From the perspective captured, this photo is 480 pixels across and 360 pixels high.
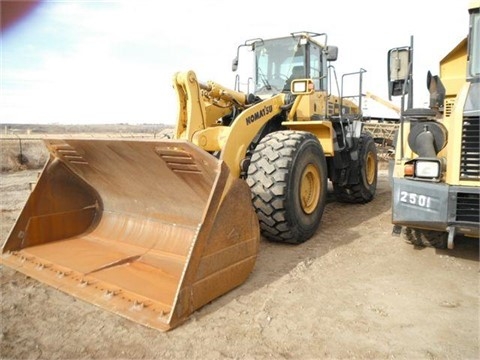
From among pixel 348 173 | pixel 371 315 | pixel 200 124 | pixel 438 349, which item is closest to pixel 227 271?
pixel 371 315

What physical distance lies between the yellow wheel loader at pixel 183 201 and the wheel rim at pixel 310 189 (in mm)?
15

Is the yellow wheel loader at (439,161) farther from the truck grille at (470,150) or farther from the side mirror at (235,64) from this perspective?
the side mirror at (235,64)

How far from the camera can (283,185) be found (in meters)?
4.21

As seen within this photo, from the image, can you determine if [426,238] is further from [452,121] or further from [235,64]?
[235,64]

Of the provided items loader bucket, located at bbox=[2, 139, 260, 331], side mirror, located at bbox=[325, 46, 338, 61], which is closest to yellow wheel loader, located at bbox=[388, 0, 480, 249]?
loader bucket, located at bbox=[2, 139, 260, 331]

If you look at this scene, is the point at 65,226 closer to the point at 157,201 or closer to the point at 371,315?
the point at 157,201

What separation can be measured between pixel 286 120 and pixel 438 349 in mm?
3724

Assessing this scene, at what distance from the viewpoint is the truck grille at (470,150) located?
335 cm

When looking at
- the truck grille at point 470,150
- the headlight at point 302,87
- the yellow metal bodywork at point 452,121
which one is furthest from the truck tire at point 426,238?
the headlight at point 302,87

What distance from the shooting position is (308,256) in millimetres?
4230

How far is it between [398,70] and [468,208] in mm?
1594

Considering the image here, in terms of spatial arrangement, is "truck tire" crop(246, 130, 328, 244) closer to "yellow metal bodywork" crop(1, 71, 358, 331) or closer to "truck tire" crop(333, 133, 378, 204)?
"yellow metal bodywork" crop(1, 71, 358, 331)

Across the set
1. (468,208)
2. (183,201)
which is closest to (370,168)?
(468,208)

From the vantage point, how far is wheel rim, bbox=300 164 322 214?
480 centimetres
